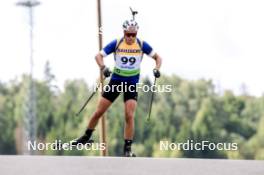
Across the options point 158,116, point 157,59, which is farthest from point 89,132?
point 158,116

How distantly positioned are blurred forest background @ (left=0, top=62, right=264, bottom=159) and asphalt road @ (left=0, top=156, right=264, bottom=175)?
195 cm

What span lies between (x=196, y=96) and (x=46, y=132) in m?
4.68

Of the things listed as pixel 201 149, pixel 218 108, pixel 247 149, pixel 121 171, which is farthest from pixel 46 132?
pixel 247 149

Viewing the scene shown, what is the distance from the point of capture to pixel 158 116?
40.4ft

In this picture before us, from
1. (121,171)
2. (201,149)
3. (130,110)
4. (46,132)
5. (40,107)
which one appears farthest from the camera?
(40,107)

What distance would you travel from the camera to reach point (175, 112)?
13641 mm

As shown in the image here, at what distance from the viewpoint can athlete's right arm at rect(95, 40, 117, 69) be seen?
7.59 m

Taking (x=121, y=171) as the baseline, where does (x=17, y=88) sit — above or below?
above

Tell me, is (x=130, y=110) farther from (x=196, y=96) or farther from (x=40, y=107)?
(x=196, y=96)

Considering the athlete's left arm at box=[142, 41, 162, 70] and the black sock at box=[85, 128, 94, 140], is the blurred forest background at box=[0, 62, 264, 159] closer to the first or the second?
the black sock at box=[85, 128, 94, 140]

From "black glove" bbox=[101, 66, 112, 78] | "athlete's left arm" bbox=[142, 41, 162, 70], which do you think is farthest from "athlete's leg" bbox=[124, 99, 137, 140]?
"athlete's left arm" bbox=[142, 41, 162, 70]

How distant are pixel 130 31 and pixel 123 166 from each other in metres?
1.31

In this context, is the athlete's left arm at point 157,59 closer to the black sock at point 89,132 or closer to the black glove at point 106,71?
the black glove at point 106,71

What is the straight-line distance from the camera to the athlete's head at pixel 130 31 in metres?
7.60
